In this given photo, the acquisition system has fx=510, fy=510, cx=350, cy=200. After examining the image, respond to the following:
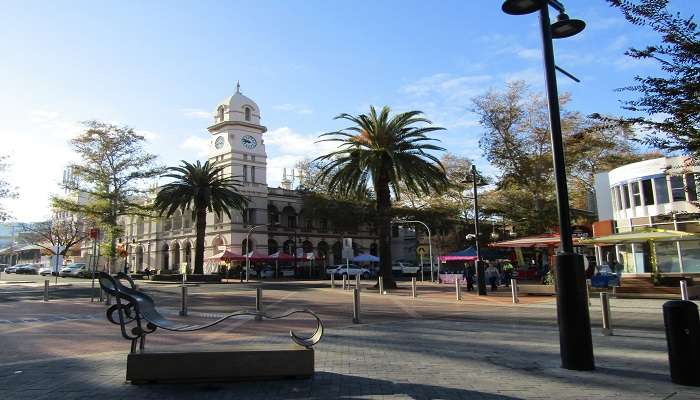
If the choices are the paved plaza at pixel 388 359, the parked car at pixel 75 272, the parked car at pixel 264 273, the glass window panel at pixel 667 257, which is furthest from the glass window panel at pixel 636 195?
the parked car at pixel 75 272

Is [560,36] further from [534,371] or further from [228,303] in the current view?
[228,303]

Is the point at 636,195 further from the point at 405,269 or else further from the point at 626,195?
the point at 405,269

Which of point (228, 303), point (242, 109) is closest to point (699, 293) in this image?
point (228, 303)

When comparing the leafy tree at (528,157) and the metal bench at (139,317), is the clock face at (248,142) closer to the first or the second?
the leafy tree at (528,157)

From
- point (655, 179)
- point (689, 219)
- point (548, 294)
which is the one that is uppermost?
point (655, 179)

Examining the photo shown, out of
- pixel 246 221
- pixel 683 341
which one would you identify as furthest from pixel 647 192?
pixel 246 221

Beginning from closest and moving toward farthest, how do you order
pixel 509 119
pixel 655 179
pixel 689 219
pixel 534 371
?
pixel 534 371
pixel 689 219
pixel 655 179
pixel 509 119

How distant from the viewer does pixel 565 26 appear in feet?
24.8

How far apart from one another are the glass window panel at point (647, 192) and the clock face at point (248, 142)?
47216 mm

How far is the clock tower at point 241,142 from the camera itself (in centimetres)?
6444

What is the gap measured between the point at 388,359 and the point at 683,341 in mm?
3915

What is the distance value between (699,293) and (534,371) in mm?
17190

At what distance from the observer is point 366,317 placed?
14961mm

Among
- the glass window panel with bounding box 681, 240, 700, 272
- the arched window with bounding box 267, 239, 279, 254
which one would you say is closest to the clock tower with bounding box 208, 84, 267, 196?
the arched window with bounding box 267, 239, 279, 254
